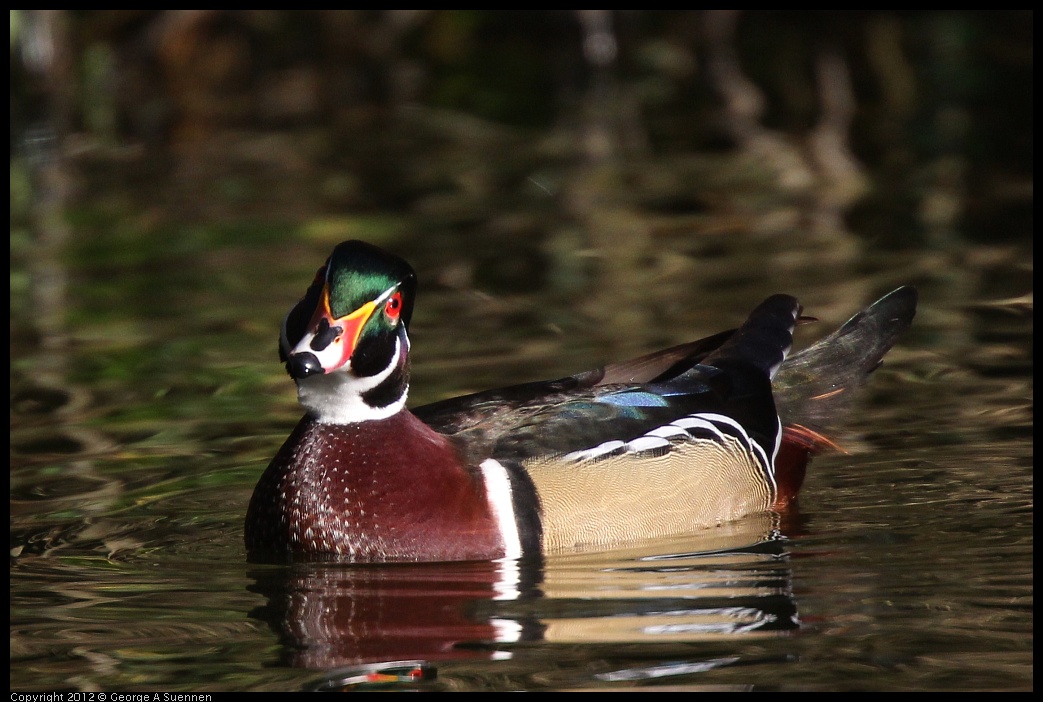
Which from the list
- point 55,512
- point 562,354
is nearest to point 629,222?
point 562,354

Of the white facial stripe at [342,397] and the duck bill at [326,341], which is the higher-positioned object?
the duck bill at [326,341]

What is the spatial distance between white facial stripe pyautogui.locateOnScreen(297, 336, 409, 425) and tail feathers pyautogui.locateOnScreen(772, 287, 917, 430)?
1.75 metres

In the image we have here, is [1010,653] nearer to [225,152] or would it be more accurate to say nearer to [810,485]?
[810,485]

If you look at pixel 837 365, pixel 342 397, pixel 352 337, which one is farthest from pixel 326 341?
pixel 837 365

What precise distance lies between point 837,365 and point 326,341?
2387 millimetres

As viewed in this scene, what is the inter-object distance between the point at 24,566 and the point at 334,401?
1264mm

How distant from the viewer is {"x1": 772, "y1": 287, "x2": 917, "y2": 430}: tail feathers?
270 inches

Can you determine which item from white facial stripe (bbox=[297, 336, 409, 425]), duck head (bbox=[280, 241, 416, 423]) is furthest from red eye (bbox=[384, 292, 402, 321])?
white facial stripe (bbox=[297, 336, 409, 425])

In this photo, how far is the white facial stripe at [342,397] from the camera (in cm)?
580

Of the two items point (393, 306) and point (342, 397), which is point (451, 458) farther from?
point (393, 306)

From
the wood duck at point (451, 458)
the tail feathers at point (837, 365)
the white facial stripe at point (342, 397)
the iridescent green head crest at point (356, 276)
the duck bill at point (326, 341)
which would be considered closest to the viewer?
the duck bill at point (326, 341)

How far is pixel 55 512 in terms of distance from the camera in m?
6.63

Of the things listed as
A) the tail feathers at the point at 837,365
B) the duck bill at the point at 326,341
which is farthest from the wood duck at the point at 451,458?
the tail feathers at the point at 837,365

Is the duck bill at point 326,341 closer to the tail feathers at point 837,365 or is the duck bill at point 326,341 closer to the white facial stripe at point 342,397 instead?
the white facial stripe at point 342,397
